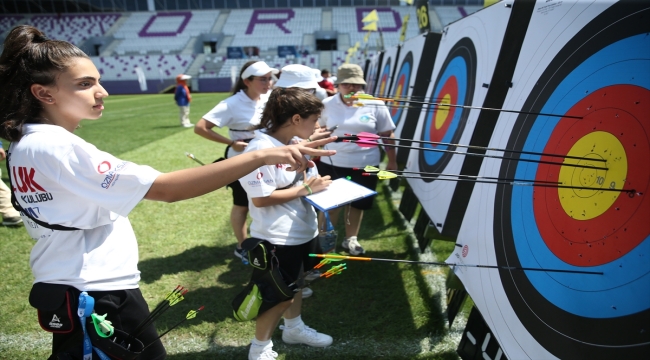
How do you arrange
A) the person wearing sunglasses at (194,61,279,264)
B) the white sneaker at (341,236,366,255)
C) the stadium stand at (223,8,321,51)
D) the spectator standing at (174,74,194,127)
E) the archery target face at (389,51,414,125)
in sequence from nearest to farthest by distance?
1. the person wearing sunglasses at (194,61,279,264)
2. the white sneaker at (341,236,366,255)
3. the archery target face at (389,51,414,125)
4. the spectator standing at (174,74,194,127)
5. the stadium stand at (223,8,321,51)

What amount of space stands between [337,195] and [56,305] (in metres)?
1.23

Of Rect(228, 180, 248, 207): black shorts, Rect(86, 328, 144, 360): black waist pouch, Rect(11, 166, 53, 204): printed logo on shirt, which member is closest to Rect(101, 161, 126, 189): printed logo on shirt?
Rect(11, 166, 53, 204): printed logo on shirt

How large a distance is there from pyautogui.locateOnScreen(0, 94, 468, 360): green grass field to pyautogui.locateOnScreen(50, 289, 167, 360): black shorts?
2.82 feet

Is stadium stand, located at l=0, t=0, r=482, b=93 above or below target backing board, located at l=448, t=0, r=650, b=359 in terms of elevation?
below

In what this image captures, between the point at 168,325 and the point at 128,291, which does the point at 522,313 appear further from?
the point at 168,325

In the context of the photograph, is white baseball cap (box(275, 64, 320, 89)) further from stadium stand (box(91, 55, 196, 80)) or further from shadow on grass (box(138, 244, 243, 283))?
stadium stand (box(91, 55, 196, 80))

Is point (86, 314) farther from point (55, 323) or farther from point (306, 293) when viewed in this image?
point (306, 293)

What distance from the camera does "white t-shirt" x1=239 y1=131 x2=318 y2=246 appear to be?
1.87 m

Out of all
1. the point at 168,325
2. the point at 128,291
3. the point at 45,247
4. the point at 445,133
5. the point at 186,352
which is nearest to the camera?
the point at 45,247

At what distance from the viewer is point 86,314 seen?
1.22 metres

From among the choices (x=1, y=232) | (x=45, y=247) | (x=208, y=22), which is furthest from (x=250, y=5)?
(x=45, y=247)

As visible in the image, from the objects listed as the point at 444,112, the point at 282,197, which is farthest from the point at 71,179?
the point at 444,112

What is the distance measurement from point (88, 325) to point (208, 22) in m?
40.9

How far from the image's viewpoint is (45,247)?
4.07 ft
